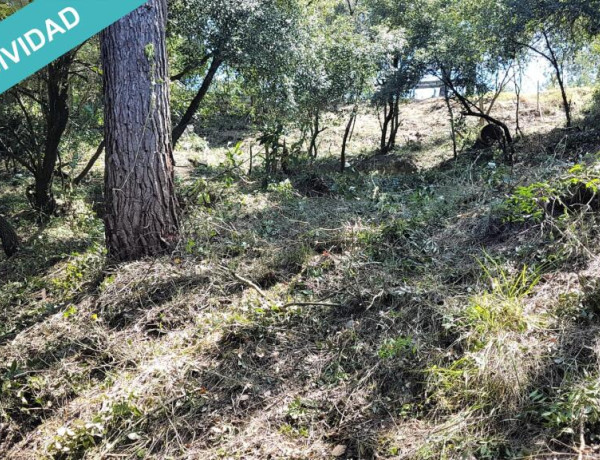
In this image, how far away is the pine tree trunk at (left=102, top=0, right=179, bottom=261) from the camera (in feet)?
10.7

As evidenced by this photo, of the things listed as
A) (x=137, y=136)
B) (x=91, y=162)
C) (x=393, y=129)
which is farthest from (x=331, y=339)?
(x=393, y=129)

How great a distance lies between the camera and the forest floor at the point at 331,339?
6.10 ft

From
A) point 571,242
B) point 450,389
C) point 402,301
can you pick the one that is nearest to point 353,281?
point 402,301

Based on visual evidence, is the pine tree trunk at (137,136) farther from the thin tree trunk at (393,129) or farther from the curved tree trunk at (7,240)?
the thin tree trunk at (393,129)

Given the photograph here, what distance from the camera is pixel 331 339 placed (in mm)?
2457

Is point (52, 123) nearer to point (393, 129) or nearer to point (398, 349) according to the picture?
point (398, 349)

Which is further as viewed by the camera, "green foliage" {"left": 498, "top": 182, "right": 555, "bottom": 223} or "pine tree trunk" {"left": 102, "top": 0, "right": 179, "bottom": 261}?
"pine tree trunk" {"left": 102, "top": 0, "right": 179, "bottom": 261}

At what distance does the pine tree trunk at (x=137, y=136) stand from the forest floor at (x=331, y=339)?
0.26 meters

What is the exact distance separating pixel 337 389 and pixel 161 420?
0.86 meters

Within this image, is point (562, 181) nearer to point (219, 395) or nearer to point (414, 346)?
point (414, 346)

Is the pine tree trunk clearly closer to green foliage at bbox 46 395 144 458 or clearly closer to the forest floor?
the forest floor

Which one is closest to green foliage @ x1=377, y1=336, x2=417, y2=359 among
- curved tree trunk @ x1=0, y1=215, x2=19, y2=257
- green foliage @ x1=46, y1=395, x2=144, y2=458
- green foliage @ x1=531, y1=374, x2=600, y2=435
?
green foliage @ x1=531, y1=374, x2=600, y2=435

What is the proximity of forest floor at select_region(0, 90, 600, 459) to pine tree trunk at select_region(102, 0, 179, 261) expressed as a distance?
0.26m

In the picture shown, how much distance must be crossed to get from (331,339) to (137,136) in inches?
82.1
